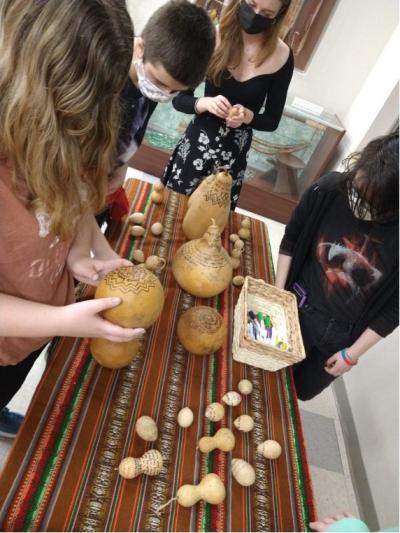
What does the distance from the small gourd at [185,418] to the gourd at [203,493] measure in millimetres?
132

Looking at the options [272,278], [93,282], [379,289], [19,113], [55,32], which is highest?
[55,32]

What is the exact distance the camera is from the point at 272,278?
1.45 m

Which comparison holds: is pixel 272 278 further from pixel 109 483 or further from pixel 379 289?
pixel 109 483

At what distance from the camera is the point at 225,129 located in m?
1.66

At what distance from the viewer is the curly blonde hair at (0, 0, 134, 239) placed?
0.54 metres

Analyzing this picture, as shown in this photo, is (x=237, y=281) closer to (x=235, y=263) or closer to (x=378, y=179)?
(x=235, y=263)

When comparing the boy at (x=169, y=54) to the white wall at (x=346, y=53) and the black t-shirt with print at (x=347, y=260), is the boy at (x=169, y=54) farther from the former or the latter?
the white wall at (x=346, y=53)

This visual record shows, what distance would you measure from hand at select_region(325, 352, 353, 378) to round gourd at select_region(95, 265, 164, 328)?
2.51 feet

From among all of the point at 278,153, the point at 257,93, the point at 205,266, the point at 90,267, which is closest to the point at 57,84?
the point at 90,267

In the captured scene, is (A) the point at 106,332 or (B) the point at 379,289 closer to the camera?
(A) the point at 106,332

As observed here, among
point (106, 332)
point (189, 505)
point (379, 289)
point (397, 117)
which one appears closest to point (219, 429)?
point (189, 505)

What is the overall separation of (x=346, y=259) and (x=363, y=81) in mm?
2980

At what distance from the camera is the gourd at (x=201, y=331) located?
38.3 inches

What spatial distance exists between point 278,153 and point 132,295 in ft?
9.82
